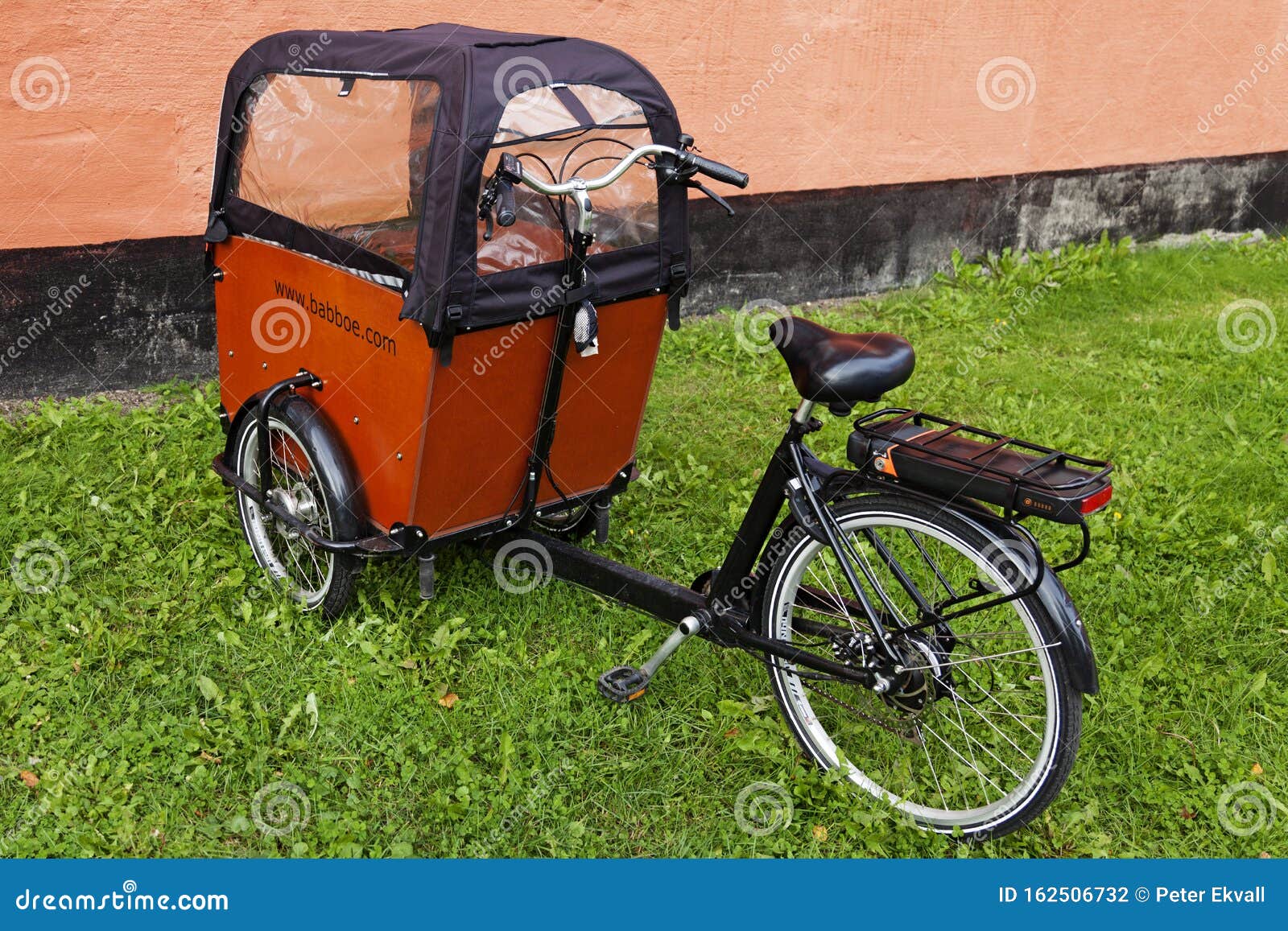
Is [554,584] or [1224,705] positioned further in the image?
[554,584]

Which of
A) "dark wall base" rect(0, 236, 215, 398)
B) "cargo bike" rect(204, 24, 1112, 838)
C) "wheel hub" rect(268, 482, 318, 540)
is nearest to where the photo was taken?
"cargo bike" rect(204, 24, 1112, 838)

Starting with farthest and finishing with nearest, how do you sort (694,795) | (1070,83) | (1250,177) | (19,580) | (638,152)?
(1250,177)
(1070,83)
(19,580)
(694,795)
(638,152)

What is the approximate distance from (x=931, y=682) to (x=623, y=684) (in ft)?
3.21

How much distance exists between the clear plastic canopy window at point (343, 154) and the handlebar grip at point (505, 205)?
309 mm

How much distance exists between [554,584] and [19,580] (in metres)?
1.90

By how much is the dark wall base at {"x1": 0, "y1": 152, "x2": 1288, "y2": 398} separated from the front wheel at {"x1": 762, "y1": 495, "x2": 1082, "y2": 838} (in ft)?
11.9

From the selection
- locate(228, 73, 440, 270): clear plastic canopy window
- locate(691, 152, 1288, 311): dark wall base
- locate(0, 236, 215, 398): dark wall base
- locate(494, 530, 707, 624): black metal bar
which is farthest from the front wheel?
locate(691, 152, 1288, 311): dark wall base

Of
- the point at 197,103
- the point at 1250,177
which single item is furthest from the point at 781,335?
the point at 1250,177

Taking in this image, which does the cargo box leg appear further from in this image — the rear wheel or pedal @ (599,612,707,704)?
pedal @ (599,612,707,704)

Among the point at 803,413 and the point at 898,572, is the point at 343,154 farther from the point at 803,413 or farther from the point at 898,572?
the point at 898,572

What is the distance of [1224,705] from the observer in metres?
3.88

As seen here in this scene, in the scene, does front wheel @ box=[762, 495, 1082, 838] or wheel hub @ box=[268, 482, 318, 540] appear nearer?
front wheel @ box=[762, 495, 1082, 838]

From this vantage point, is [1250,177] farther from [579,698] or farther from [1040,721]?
[579,698]

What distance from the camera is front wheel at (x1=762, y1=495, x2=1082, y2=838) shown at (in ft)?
9.97
